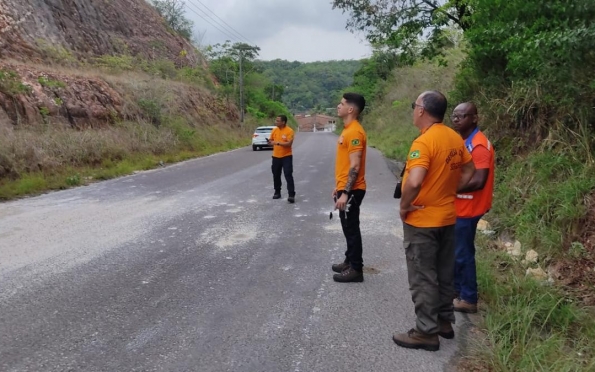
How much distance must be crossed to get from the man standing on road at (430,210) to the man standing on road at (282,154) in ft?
19.8

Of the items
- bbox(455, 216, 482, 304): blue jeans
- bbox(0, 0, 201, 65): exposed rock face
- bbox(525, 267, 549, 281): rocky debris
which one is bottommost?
bbox(525, 267, 549, 281): rocky debris

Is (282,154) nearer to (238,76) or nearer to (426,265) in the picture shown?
(426,265)

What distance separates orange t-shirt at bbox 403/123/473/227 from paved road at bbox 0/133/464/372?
A: 944 millimetres

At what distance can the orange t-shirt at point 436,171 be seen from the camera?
327cm

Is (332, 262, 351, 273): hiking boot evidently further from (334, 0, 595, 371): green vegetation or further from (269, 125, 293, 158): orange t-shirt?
(269, 125, 293, 158): orange t-shirt

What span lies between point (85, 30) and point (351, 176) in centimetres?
2869

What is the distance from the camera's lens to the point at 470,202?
391 centimetres

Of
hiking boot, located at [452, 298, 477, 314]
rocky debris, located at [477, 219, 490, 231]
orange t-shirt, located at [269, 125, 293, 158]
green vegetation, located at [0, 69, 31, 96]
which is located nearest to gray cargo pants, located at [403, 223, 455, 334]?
hiking boot, located at [452, 298, 477, 314]

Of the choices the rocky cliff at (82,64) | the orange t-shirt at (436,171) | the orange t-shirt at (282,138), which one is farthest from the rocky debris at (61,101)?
the orange t-shirt at (436,171)

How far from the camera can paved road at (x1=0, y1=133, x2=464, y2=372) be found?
332 centimetres

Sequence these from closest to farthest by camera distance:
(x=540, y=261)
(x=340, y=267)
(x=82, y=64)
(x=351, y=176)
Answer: (x=351, y=176) < (x=340, y=267) < (x=540, y=261) < (x=82, y=64)

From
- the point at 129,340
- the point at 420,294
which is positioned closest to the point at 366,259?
the point at 420,294

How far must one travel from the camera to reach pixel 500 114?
30.8 feet

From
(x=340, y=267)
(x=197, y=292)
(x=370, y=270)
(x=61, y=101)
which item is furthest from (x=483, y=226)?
(x=61, y=101)
